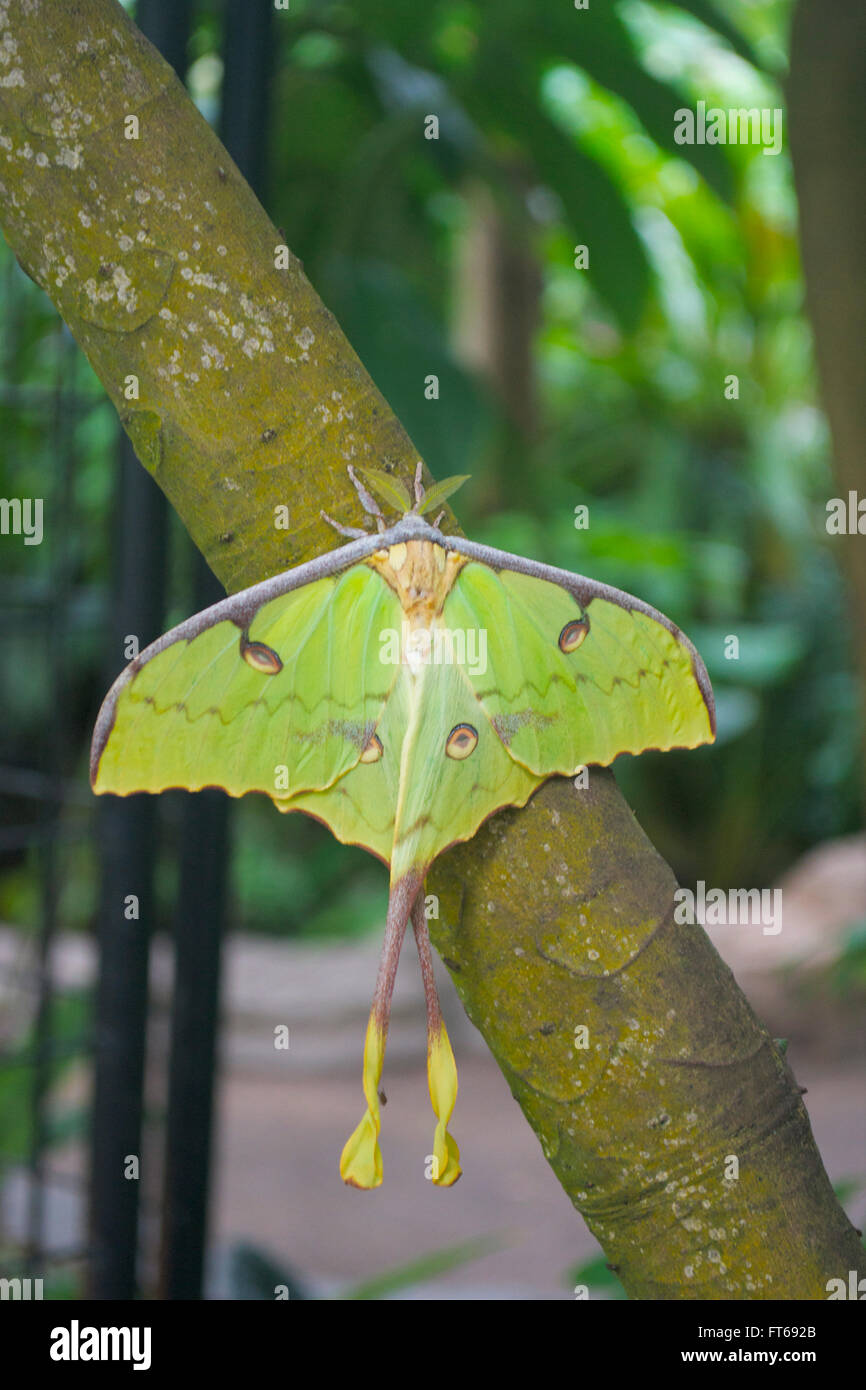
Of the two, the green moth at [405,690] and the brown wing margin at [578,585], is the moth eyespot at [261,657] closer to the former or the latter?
the green moth at [405,690]

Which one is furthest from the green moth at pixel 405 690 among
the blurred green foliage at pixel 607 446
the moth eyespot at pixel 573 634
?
the blurred green foliage at pixel 607 446

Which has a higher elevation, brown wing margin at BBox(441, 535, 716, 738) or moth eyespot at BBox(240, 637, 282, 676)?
brown wing margin at BBox(441, 535, 716, 738)

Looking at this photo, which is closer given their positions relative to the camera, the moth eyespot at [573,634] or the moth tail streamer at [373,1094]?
the moth tail streamer at [373,1094]

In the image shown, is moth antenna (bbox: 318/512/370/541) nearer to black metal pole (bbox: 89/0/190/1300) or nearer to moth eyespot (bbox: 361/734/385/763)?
moth eyespot (bbox: 361/734/385/763)

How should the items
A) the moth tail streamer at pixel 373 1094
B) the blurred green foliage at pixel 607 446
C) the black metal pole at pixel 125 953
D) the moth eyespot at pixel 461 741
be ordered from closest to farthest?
1. the moth tail streamer at pixel 373 1094
2. the moth eyespot at pixel 461 741
3. the black metal pole at pixel 125 953
4. the blurred green foliage at pixel 607 446

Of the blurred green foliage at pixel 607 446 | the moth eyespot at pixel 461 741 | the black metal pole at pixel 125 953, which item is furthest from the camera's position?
the blurred green foliage at pixel 607 446

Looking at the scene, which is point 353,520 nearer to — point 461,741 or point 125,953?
point 461,741

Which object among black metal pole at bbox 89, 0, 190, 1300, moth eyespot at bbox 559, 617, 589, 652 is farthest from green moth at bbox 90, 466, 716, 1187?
black metal pole at bbox 89, 0, 190, 1300
